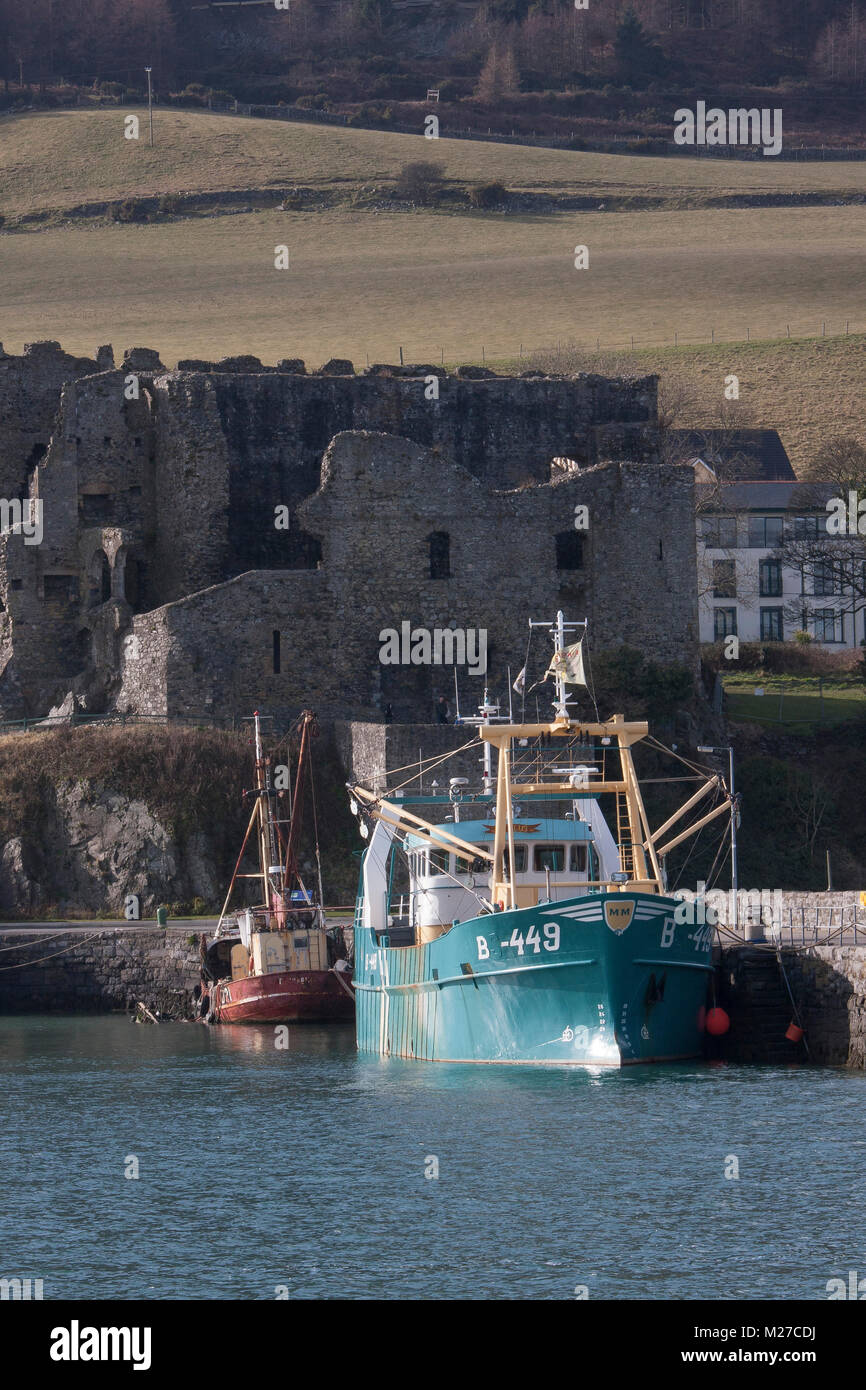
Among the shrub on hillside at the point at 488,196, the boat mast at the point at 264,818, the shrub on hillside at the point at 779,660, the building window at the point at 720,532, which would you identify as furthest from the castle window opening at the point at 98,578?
the shrub on hillside at the point at 488,196

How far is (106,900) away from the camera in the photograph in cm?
5519

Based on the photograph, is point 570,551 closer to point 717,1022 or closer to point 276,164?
point 717,1022

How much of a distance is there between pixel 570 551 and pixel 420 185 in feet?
265

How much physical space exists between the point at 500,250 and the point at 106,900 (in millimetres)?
79508

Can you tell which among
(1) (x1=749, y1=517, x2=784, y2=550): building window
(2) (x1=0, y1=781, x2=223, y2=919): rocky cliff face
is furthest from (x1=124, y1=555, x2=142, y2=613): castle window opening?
(1) (x1=749, y1=517, x2=784, y2=550): building window

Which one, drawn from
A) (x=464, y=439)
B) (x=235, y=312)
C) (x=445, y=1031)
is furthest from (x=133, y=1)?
(x=445, y=1031)

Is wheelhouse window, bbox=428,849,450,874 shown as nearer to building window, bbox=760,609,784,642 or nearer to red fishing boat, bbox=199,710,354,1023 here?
red fishing boat, bbox=199,710,354,1023

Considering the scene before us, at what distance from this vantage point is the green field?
105188 millimetres

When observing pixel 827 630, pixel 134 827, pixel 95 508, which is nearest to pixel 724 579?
pixel 827 630

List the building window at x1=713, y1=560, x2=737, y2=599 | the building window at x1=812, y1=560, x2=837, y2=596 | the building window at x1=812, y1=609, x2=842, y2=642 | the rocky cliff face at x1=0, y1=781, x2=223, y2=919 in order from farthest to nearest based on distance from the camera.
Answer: the building window at x1=812, y1=609, x2=842, y2=642 < the building window at x1=713, y1=560, x2=737, y2=599 < the building window at x1=812, y1=560, x2=837, y2=596 < the rocky cliff face at x1=0, y1=781, x2=223, y2=919

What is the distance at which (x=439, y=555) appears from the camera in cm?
Answer: 6100

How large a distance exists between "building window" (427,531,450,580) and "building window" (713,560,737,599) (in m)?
18.1

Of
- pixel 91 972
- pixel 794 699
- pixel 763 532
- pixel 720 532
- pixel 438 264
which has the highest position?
pixel 438 264

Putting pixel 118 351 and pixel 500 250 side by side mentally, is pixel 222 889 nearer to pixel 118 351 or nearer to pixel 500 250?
pixel 118 351
